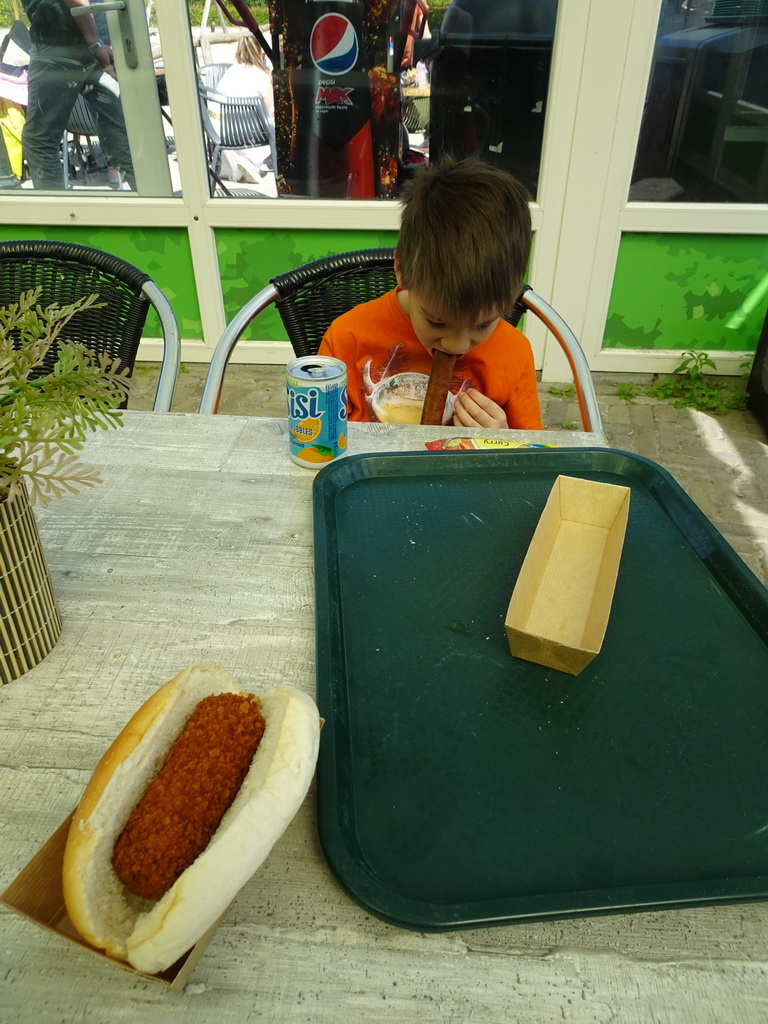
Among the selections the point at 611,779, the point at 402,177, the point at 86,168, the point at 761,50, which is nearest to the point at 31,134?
the point at 86,168

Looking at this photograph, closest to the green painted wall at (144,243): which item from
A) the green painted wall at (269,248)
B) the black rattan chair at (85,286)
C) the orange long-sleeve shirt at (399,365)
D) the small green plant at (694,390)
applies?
the green painted wall at (269,248)

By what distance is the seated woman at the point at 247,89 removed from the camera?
2.69 m

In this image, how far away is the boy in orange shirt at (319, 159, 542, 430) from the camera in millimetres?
1161

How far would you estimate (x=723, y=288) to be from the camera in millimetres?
2877

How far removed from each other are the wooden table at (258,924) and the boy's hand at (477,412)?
21.4 inches

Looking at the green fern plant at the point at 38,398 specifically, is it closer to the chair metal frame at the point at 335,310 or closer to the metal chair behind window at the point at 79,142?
the chair metal frame at the point at 335,310

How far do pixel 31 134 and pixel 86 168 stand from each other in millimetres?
257

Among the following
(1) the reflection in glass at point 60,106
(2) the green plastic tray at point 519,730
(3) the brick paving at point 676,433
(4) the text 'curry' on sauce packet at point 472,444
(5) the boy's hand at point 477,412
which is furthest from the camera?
(1) the reflection in glass at point 60,106

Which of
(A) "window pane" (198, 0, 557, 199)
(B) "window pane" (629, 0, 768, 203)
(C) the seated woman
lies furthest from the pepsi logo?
(B) "window pane" (629, 0, 768, 203)

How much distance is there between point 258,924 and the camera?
1.62 ft

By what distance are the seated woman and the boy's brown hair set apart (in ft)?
6.38

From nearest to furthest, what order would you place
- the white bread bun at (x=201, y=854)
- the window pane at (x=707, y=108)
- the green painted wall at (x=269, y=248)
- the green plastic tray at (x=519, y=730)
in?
the white bread bun at (x=201, y=854) < the green plastic tray at (x=519, y=730) < the window pane at (x=707, y=108) < the green painted wall at (x=269, y=248)

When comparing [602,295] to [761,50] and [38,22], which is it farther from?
[38,22]

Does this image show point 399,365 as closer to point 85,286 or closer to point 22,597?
point 85,286
